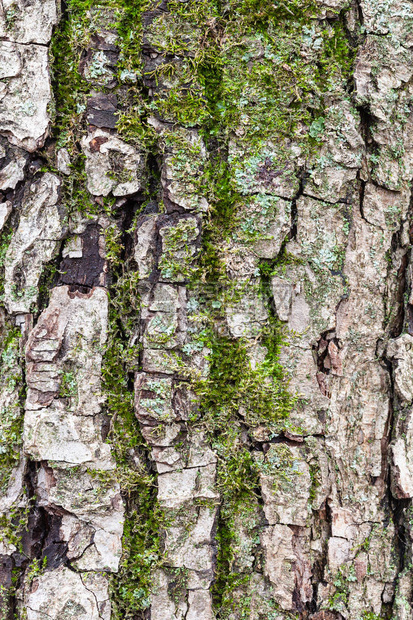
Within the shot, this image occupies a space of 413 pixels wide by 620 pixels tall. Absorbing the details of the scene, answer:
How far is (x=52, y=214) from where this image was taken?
1.55 metres

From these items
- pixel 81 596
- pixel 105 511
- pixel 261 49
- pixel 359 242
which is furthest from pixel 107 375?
pixel 261 49

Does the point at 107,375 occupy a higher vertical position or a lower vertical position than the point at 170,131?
lower

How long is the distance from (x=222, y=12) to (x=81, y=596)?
1962 mm

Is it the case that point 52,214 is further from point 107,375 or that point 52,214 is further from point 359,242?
point 359,242

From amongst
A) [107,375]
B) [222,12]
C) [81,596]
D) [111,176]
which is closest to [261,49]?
[222,12]

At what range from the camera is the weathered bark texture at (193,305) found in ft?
4.80

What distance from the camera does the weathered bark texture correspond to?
1.46m

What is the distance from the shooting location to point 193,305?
1.50 metres

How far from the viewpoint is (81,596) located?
4.72 ft

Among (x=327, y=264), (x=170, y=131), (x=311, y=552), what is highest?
(x=170, y=131)

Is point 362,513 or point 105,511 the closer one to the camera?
point 105,511

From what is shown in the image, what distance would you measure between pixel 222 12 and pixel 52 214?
0.88 m

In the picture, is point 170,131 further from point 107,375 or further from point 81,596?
point 81,596

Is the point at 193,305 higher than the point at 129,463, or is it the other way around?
the point at 193,305
